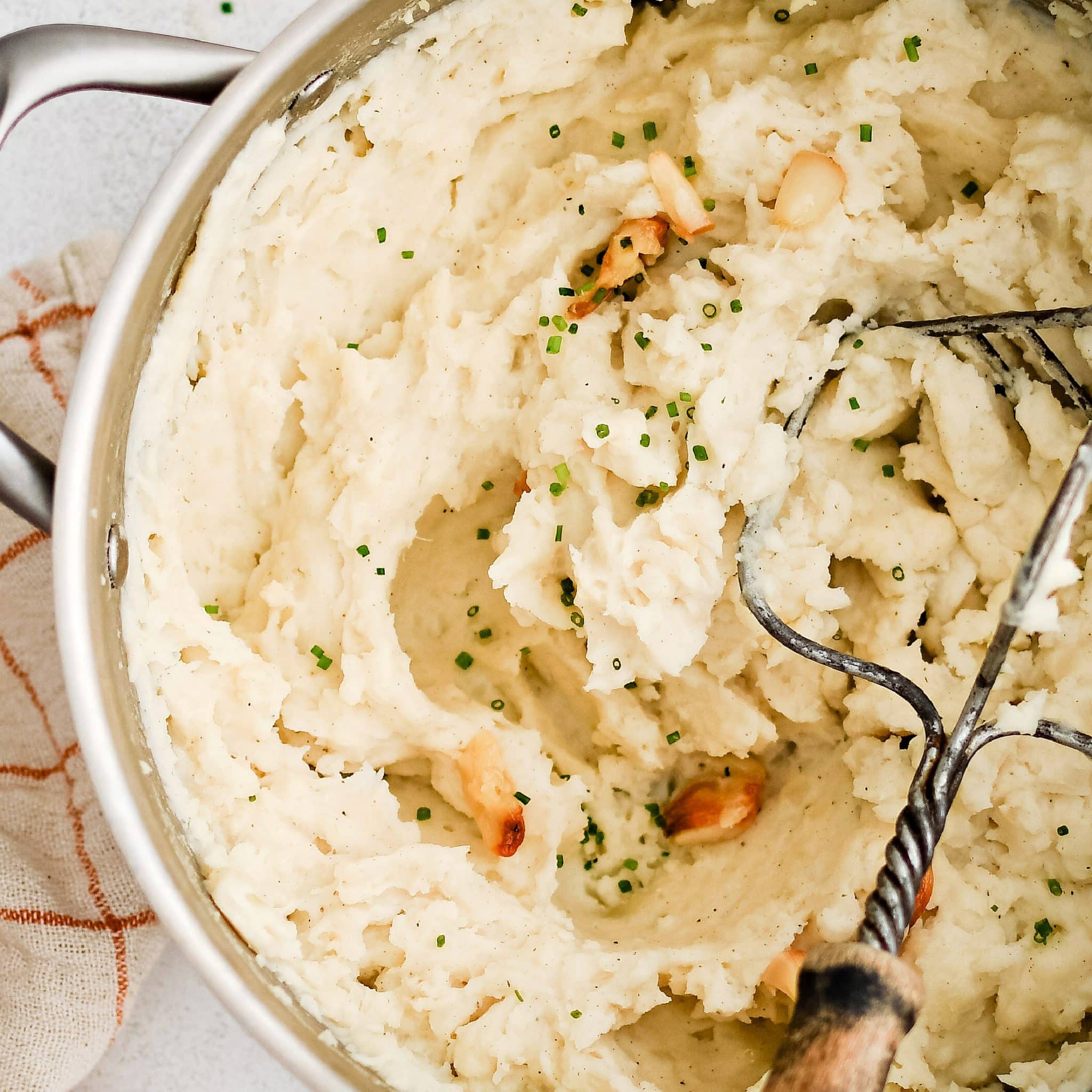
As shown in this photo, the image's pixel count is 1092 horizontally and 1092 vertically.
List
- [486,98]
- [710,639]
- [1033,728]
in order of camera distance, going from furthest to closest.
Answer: [710,639] < [486,98] < [1033,728]

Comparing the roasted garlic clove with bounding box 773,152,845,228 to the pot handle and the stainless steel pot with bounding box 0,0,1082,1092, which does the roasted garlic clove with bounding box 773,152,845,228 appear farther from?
the pot handle

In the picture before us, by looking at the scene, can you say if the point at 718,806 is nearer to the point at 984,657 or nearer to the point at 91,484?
the point at 984,657

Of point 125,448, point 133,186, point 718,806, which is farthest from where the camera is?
point 133,186

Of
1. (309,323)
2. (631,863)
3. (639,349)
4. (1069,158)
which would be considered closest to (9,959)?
(631,863)

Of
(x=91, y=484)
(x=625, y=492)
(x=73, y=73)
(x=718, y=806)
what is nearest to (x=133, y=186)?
(x=73, y=73)

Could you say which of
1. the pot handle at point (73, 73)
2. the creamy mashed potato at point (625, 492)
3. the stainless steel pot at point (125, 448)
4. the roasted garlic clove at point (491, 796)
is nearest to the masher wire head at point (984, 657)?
the creamy mashed potato at point (625, 492)

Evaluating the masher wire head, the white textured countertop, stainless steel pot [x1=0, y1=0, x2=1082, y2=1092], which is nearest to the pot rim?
stainless steel pot [x1=0, y1=0, x2=1082, y2=1092]

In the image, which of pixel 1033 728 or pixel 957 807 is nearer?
pixel 1033 728

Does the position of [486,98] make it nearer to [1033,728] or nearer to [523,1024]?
[1033,728]
